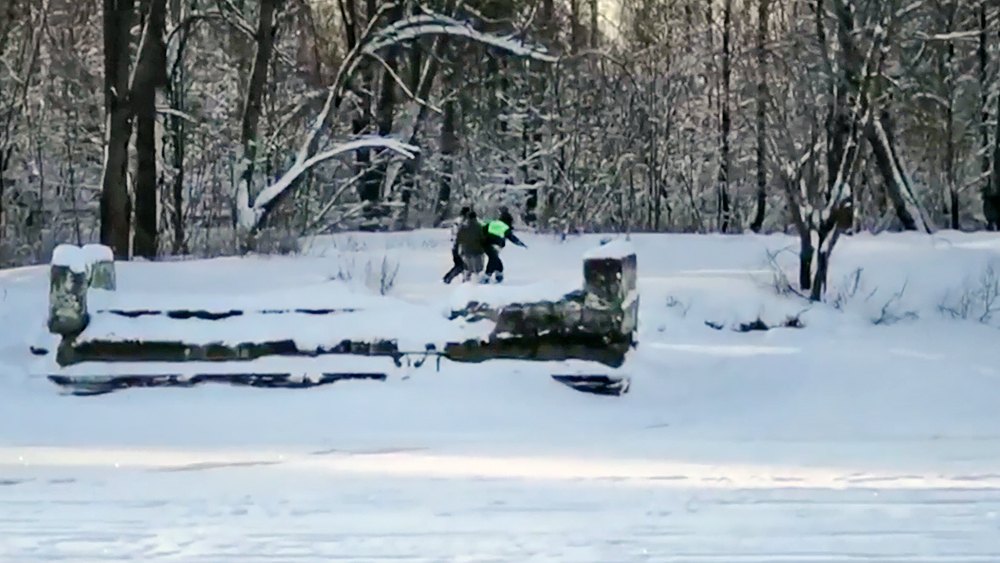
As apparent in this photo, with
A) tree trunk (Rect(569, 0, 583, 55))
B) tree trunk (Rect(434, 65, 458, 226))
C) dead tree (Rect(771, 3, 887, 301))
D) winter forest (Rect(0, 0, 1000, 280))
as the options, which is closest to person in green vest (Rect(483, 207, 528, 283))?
dead tree (Rect(771, 3, 887, 301))

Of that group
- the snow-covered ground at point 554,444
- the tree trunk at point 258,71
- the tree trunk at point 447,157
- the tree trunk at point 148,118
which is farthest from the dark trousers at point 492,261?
the tree trunk at point 447,157

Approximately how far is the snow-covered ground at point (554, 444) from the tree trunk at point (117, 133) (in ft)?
11.4

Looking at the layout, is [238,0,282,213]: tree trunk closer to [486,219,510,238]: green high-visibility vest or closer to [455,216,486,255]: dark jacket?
[455,216,486,255]: dark jacket

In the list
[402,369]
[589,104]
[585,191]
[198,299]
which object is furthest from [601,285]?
[589,104]

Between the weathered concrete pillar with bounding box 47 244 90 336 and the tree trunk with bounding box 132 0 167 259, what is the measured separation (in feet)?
30.1

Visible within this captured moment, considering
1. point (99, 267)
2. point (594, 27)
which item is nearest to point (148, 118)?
point (99, 267)

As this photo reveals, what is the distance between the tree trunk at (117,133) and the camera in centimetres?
1912

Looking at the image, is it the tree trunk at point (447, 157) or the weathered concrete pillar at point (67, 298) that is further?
the tree trunk at point (447, 157)

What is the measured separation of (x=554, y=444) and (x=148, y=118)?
1383cm

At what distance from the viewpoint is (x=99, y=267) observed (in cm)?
1194

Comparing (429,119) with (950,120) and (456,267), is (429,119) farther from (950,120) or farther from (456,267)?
(456,267)

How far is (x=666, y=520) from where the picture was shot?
686 cm

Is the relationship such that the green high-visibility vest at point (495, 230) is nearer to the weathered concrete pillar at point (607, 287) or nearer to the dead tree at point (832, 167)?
the dead tree at point (832, 167)

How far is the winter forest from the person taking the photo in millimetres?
22344
